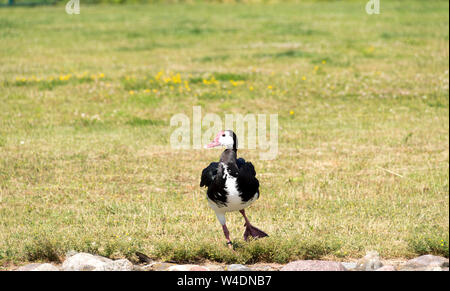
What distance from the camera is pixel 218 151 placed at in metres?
A: 12.5

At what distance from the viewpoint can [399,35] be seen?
26.5 metres

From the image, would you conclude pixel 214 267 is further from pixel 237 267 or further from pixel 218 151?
pixel 218 151

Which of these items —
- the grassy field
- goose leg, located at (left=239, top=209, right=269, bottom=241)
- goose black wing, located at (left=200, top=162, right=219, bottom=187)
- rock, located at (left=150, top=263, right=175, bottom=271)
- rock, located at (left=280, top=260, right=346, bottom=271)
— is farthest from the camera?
the grassy field

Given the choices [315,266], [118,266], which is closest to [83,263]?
[118,266]

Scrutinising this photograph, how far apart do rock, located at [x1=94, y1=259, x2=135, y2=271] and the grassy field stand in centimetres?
61

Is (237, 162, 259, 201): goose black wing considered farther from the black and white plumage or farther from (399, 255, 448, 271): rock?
(399, 255, 448, 271): rock

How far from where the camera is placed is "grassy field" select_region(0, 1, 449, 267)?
769 cm

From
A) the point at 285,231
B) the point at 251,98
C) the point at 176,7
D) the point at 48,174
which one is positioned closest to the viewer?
the point at 285,231

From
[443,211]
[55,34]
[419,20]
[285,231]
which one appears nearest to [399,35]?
[419,20]

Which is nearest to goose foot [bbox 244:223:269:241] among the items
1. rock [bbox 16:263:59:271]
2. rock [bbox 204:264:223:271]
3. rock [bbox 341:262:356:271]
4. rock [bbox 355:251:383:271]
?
rock [bbox 204:264:223:271]

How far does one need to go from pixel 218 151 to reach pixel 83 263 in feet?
21.2

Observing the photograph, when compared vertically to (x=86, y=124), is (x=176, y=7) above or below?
above
